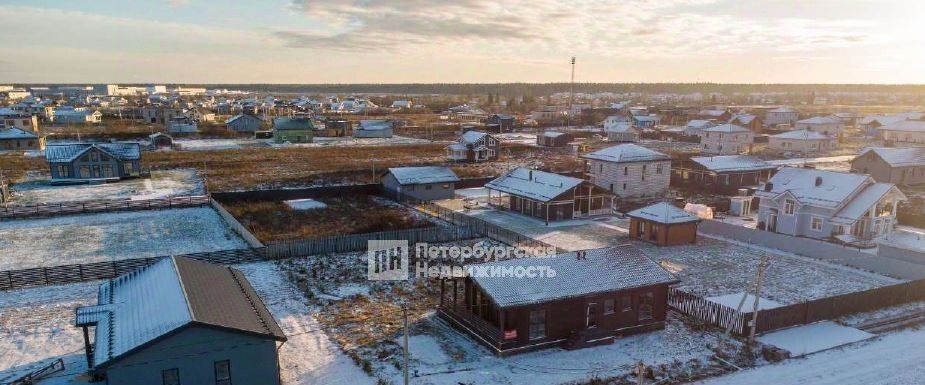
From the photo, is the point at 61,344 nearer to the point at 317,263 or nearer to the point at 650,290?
the point at 317,263

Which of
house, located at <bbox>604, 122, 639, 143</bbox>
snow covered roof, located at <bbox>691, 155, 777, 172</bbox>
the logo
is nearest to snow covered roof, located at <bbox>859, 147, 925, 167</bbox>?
snow covered roof, located at <bbox>691, 155, 777, 172</bbox>

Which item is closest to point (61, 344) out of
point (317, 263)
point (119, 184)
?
point (317, 263)

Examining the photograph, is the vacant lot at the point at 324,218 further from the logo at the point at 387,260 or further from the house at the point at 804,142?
the house at the point at 804,142

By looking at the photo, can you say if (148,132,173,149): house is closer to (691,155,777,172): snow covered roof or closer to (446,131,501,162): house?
(446,131,501,162): house

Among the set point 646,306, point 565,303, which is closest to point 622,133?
point 646,306

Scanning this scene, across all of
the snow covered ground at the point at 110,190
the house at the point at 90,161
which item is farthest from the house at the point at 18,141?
the house at the point at 90,161

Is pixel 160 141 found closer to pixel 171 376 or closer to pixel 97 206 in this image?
pixel 97 206
